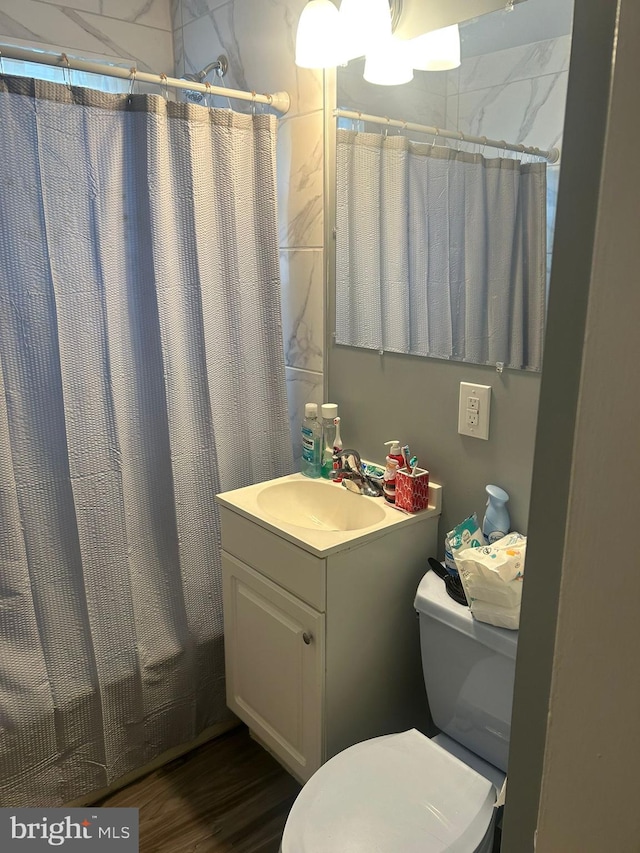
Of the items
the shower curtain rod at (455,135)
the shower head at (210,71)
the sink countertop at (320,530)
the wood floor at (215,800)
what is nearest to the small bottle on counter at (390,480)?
the sink countertop at (320,530)

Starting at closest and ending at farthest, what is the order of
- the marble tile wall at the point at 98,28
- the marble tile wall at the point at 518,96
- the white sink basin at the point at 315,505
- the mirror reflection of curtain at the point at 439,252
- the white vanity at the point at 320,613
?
the marble tile wall at the point at 518,96
the mirror reflection of curtain at the point at 439,252
the white vanity at the point at 320,613
the white sink basin at the point at 315,505
the marble tile wall at the point at 98,28

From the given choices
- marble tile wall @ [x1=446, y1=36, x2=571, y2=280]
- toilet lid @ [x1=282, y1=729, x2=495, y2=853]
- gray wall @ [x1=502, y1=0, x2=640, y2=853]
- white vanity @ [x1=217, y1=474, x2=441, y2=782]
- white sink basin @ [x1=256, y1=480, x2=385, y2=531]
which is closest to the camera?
gray wall @ [x1=502, y1=0, x2=640, y2=853]

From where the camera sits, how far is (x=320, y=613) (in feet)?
4.93

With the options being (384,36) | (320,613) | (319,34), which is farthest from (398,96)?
(320,613)

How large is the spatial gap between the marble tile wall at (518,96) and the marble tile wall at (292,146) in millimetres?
465

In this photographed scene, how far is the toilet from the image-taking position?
3.99 ft

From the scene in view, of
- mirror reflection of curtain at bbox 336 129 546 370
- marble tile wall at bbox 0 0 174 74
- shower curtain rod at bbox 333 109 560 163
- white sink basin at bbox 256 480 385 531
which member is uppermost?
marble tile wall at bbox 0 0 174 74

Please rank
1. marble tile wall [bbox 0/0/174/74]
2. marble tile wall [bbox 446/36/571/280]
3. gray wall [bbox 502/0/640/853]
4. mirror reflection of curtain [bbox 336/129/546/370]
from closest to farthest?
gray wall [bbox 502/0/640/853] < marble tile wall [bbox 446/36/571/280] < mirror reflection of curtain [bbox 336/129/546/370] < marble tile wall [bbox 0/0/174/74]

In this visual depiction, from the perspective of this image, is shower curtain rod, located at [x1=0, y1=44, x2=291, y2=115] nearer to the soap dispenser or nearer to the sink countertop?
the sink countertop

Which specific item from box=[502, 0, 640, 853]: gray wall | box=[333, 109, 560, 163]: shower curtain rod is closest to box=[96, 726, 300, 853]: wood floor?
box=[502, 0, 640, 853]: gray wall

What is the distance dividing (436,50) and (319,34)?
295mm

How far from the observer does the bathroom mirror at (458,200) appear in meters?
1.35

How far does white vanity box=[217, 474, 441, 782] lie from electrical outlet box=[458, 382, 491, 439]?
0.19m

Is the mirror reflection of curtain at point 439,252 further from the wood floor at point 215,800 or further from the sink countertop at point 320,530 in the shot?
the wood floor at point 215,800
